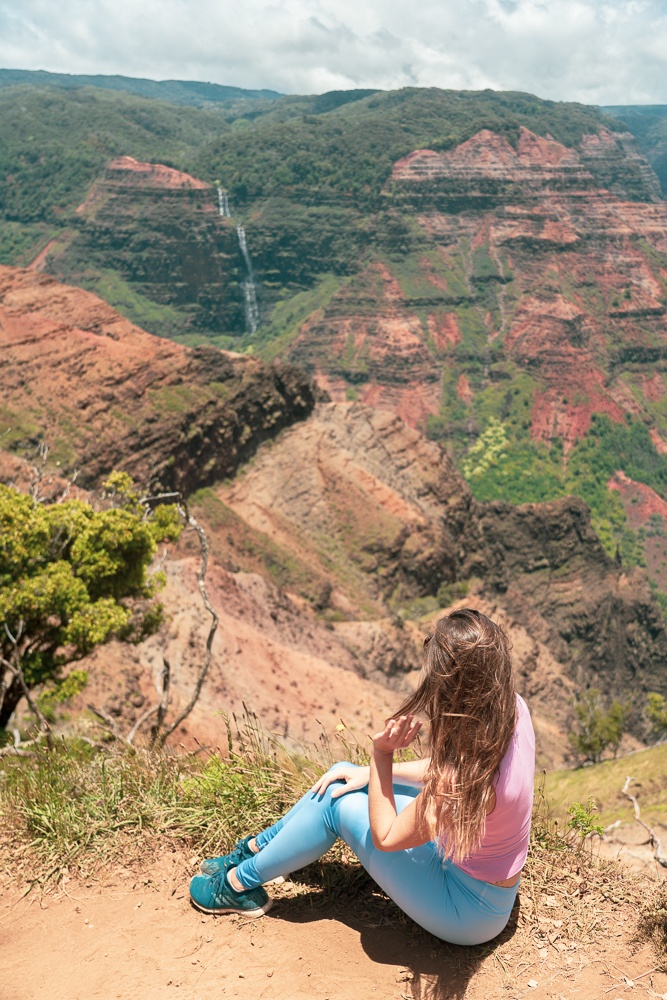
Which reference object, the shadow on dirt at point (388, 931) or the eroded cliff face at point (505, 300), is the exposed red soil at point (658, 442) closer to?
the eroded cliff face at point (505, 300)

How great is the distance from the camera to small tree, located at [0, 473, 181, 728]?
1203 cm

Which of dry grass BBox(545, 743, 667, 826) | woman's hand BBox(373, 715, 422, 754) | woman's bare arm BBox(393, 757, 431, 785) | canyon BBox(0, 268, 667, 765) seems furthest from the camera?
canyon BBox(0, 268, 667, 765)

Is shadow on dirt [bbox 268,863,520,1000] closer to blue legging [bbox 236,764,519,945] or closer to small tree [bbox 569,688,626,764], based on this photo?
blue legging [bbox 236,764,519,945]

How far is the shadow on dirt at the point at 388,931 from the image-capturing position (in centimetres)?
467

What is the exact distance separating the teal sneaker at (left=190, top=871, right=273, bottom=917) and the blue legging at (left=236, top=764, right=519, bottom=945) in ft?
0.32

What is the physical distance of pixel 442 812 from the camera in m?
4.36

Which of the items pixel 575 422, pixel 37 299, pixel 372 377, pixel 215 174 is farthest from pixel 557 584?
pixel 215 174

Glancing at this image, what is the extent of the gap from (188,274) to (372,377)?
47.5m

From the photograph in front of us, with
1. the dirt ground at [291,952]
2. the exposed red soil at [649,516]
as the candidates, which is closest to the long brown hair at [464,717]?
the dirt ground at [291,952]

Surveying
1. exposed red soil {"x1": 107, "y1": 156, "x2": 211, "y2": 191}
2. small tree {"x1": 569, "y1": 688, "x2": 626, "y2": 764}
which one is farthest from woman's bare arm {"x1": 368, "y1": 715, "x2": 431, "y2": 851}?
exposed red soil {"x1": 107, "y1": 156, "x2": 211, "y2": 191}

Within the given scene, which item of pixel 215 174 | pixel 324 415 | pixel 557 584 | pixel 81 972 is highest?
pixel 215 174

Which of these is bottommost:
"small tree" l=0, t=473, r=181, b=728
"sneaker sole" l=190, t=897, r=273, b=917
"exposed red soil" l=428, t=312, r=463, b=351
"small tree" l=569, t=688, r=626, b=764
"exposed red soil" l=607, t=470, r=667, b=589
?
"exposed red soil" l=607, t=470, r=667, b=589

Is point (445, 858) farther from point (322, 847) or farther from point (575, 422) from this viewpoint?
point (575, 422)

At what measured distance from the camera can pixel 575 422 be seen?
369 ft
